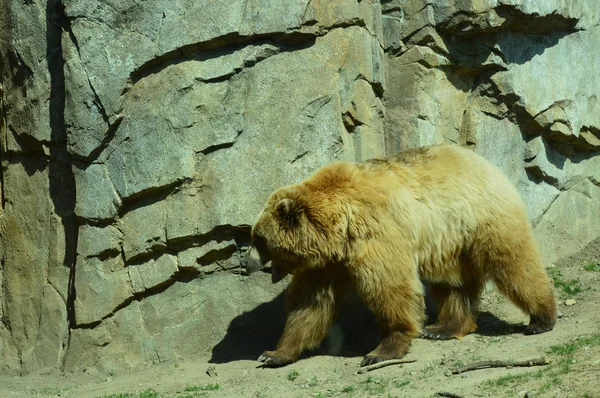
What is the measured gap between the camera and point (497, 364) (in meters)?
7.22

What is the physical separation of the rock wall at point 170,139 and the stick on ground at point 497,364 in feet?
8.72

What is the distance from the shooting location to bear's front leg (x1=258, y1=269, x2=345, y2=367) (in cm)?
837

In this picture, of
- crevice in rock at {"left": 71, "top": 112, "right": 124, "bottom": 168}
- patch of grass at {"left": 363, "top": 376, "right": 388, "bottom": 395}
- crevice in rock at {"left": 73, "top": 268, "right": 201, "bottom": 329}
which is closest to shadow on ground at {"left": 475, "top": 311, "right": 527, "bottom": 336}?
patch of grass at {"left": 363, "top": 376, "right": 388, "bottom": 395}

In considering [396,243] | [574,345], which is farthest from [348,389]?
[574,345]

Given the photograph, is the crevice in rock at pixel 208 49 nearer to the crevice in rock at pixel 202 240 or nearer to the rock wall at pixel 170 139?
the rock wall at pixel 170 139

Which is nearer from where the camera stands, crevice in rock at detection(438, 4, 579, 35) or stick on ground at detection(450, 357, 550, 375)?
stick on ground at detection(450, 357, 550, 375)

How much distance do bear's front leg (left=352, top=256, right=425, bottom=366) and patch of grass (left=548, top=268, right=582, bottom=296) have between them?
2.63 metres

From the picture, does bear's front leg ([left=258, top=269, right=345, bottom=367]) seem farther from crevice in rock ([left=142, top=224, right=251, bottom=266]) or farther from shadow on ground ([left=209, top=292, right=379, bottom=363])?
crevice in rock ([left=142, top=224, right=251, bottom=266])

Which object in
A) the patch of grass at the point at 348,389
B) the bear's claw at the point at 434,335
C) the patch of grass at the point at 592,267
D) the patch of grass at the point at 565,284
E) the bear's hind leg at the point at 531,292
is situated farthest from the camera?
the patch of grass at the point at 592,267

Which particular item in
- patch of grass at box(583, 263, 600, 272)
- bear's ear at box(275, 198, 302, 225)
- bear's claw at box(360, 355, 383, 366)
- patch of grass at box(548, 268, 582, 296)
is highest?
bear's ear at box(275, 198, 302, 225)

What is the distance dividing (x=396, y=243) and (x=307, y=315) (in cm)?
117

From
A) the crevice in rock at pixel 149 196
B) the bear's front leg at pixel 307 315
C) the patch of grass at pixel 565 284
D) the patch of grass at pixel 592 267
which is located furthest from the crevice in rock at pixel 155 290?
the patch of grass at pixel 592 267

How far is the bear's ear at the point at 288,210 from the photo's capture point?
325 inches

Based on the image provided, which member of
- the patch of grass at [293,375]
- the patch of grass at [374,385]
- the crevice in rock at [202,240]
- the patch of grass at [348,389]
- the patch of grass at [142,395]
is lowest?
the patch of grass at [142,395]
